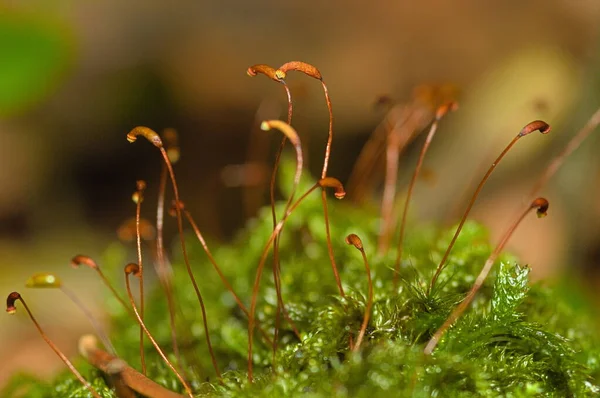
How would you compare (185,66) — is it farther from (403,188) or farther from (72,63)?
(403,188)

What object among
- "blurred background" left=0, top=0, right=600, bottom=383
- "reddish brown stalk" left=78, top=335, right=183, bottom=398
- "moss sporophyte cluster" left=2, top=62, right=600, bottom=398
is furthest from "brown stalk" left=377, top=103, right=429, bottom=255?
"blurred background" left=0, top=0, right=600, bottom=383

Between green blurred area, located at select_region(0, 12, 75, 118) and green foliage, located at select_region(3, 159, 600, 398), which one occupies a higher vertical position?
green foliage, located at select_region(3, 159, 600, 398)

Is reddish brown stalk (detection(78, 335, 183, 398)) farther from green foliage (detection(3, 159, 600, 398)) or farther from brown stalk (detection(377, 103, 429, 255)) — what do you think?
brown stalk (detection(377, 103, 429, 255))

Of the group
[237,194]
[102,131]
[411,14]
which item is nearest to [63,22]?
[102,131]

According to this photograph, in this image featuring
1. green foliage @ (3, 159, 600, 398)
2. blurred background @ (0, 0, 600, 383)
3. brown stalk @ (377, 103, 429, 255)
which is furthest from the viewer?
blurred background @ (0, 0, 600, 383)

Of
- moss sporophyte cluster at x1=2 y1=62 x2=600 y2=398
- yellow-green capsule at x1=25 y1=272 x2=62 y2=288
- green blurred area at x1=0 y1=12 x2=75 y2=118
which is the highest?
moss sporophyte cluster at x1=2 y1=62 x2=600 y2=398

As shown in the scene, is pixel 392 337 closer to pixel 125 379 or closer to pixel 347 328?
pixel 347 328

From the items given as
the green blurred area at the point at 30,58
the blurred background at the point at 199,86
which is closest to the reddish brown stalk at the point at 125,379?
the blurred background at the point at 199,86
